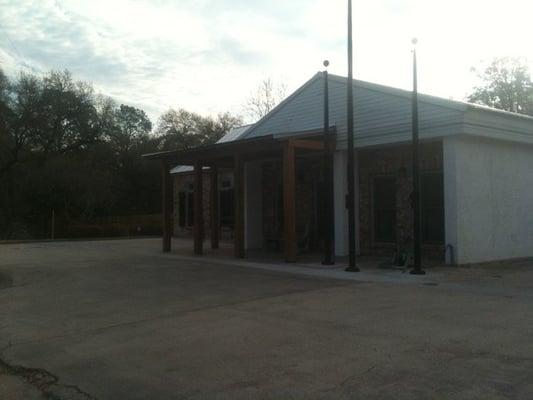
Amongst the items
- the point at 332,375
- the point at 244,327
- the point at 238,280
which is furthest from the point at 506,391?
the point at 238,280

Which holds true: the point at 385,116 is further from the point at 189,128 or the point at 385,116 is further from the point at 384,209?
the point at 189,128

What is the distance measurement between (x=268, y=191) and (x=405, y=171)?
21.7 ft

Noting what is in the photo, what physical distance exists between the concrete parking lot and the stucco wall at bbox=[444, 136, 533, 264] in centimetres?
181

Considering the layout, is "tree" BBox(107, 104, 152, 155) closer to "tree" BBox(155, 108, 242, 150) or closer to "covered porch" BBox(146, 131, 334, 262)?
"tree" BBox(155, 108, 242, 150)

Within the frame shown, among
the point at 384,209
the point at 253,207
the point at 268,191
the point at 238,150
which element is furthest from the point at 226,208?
the point at 384,209

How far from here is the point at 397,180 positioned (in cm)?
1706

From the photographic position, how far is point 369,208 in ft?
58.2

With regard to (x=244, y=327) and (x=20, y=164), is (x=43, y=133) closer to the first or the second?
(x=20, y=164)

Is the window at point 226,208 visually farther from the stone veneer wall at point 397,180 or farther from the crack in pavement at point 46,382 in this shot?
the crack in pavement at point 46,382

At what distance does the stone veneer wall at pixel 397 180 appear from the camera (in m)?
16.1

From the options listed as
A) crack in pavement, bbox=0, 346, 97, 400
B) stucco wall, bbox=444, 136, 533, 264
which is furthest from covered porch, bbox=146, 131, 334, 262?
crack in pavement, bbox=0, 346, 97, 400

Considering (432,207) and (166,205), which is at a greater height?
(166,205)

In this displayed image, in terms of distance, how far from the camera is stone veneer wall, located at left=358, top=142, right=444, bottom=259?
1614cm

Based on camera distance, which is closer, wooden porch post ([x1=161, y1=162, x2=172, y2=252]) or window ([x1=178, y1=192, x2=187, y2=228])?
wooden porch post ([x1=161, y1=162, x2=172, y2=252])
